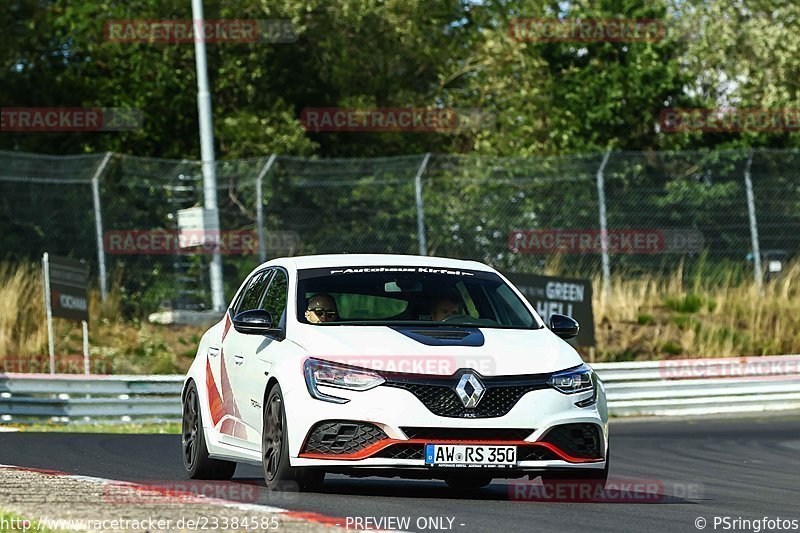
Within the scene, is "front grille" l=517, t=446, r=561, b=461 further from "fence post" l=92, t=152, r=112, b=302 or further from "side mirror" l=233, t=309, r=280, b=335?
"fence post" l=92, t=152, r=112, b=302

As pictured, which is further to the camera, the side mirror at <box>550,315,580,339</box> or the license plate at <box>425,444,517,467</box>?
the side mirror at <box>550,315,580,339</box>

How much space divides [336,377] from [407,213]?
1707 centimetres

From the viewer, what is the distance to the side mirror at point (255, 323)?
10.5 meters

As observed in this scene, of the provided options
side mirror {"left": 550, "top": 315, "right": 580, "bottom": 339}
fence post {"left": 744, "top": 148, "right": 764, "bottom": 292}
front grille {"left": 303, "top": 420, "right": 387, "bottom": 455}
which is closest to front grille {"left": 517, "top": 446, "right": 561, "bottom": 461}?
front grille {"left": 303, "top": 420, "right": 387, "bottom": 455}

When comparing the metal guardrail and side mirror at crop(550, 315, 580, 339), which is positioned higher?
side mirror at crop(550, 315, 580, 339)

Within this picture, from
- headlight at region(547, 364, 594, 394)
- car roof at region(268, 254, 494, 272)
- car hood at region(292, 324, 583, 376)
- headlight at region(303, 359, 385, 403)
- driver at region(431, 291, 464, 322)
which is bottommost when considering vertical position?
headlight at region(547, 364, 594, 394)

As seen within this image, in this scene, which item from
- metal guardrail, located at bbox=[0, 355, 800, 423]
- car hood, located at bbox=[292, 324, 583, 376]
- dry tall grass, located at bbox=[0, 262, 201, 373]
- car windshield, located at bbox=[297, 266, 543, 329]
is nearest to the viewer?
car hood, located at bbox=[292, 324, 583, 376]

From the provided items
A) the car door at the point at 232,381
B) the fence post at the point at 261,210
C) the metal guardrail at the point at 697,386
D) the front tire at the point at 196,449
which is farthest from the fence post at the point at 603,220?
the car door at the point at 232,381

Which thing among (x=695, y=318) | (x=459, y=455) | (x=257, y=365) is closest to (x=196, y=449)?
(x=257, y=365)

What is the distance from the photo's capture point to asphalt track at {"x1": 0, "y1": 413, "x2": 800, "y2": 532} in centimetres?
912

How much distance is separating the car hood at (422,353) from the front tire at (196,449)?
1854mm

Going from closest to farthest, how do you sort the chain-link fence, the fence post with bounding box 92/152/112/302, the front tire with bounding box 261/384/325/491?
the front tire with bounding box 261/384/325/491, the fence post with bounding box 92/152/112/302, the chain-link fence

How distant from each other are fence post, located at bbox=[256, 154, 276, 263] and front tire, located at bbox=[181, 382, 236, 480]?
541 inches

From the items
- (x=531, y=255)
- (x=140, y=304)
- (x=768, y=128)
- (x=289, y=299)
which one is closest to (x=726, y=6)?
(x=768, y=128)
